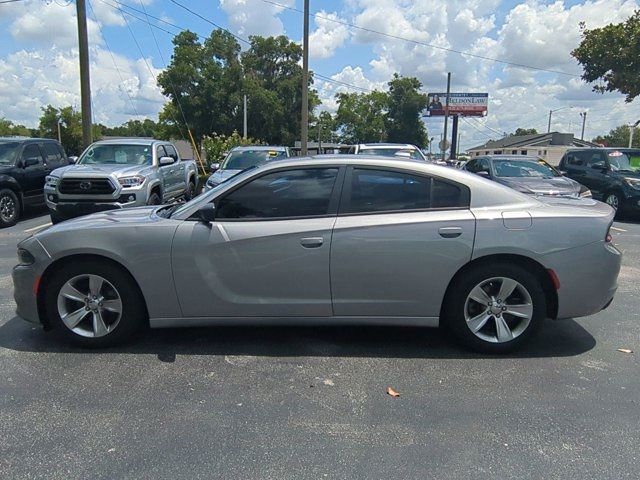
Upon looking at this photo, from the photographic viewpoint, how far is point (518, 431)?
3.00m

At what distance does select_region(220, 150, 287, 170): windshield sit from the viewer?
39.2 ft

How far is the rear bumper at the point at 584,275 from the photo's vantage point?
12.7 ft

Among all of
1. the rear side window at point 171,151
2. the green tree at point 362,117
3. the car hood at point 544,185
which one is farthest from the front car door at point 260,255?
the green tree at point 362,117

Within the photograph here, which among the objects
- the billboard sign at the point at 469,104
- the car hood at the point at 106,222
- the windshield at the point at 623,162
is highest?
the billboard sign at the point at 469,104

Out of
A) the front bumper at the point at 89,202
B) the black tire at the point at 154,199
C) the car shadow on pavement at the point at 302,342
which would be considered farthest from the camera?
the black tire at the point at 154,199

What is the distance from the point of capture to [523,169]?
11539mm

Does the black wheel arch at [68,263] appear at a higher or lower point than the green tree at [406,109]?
lower

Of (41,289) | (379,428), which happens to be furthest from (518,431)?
(41,289)

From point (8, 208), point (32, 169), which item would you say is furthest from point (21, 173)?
point (8, 208)

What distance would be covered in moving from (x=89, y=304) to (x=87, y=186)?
5.70 metres

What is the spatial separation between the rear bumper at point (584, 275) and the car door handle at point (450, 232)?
0.70 metres

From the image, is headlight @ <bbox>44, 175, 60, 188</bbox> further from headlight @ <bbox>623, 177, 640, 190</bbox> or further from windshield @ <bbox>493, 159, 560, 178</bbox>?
headlight @ <bbox>623, 177, 640, 190</bbox>

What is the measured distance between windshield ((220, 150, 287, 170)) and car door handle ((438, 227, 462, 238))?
8.55m

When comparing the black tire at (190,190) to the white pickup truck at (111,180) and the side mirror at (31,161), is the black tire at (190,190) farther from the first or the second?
the side mirror at (31,161)
